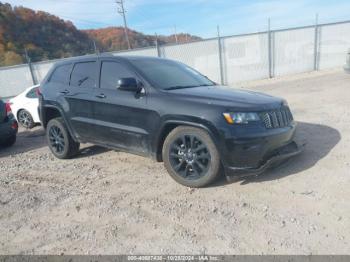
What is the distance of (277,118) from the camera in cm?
446

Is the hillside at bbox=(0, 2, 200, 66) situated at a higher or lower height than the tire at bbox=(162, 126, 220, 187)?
higher

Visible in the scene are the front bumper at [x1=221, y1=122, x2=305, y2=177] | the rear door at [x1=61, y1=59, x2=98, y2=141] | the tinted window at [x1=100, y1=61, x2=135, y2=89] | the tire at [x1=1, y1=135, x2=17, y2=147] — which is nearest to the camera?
the front bumper at [x1=221, y1=122, x2=305, y2=177]

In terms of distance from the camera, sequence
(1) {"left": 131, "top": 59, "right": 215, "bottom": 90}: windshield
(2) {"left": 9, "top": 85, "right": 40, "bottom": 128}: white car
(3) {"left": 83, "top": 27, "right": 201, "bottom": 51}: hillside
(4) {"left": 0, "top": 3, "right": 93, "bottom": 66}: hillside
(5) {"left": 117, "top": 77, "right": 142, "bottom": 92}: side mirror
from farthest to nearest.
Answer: (4) {"left": 0, "top": 3, "right": 93, "bottom": 66}: hillside < (3) {"left": 83, "top": 27, "right": 201, "bottom": 51}: hillside < (2) {"left": 9, "top": 85, "right": 40, "bottom": 128}: white car < (1) {"left": 131, "top": 59, "right": 215, "bottom": 90}: windshield < (5) {"left": 117, "top": 77, "right": 142, "bottom": 92}: side mirror

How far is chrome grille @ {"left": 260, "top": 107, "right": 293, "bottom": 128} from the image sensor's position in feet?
14.1

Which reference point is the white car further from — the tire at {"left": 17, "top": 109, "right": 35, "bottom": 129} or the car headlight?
the car headlight

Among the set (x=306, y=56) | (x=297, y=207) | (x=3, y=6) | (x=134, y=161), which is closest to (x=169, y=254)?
(x=297, y=207)

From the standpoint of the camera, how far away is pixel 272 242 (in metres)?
3.15

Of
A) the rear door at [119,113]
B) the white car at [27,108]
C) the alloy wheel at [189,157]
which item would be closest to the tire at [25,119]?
the white car at [27,108]

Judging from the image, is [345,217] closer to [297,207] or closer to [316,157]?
[297,207]

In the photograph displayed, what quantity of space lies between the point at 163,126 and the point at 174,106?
1.04 ft

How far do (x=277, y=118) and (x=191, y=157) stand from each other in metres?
1.23

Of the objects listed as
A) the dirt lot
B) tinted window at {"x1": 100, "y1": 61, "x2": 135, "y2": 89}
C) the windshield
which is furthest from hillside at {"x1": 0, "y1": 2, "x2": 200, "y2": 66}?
the dirt lot

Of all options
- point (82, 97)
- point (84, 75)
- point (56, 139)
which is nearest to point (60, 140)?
point (56, 139)

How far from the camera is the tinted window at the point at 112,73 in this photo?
16.8 feet
